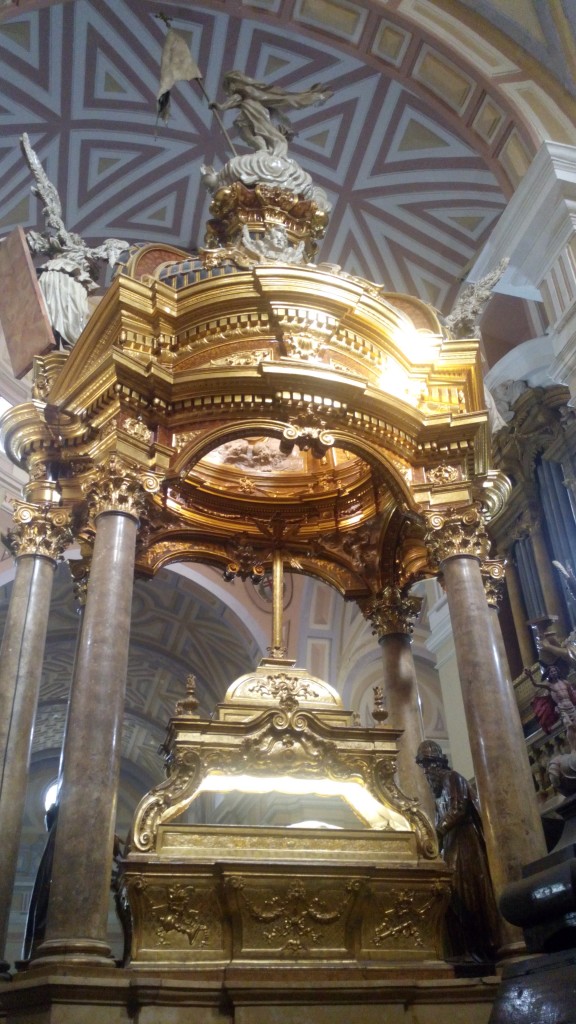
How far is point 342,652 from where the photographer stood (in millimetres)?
14156

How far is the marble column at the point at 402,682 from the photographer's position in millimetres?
6223

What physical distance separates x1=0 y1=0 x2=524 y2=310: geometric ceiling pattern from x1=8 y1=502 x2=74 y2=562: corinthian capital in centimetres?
693

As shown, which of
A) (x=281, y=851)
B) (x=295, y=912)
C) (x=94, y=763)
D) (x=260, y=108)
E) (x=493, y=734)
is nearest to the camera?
(x=94, y=763)

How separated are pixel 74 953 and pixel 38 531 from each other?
2.67 metres

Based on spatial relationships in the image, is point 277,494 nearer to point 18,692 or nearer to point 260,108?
point 18,692

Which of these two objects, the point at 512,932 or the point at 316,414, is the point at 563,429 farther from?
the point at 512,932

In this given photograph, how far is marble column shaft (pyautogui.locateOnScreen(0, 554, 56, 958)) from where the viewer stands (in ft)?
15.6

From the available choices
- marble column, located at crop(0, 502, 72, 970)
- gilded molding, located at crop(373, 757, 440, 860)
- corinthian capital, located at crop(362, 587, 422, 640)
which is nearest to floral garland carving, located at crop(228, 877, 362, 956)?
gilded molding, located at crop(373, 757, 440, 860)

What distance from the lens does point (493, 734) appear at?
4875mm

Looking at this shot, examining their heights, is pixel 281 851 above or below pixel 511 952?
above

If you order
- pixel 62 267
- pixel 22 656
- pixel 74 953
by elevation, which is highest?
pixel 62 267

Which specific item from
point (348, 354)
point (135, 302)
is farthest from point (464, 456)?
point (135, 302)

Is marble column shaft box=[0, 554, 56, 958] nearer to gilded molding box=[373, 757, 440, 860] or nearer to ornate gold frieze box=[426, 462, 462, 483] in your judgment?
gilded molding box=[373, 757, 440, 860]

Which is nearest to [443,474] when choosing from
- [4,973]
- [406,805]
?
[406,805]
